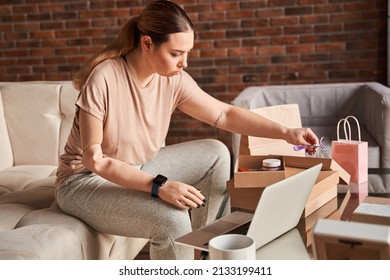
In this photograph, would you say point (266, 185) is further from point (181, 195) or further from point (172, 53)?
point (172, 53)

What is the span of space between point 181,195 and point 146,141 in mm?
389

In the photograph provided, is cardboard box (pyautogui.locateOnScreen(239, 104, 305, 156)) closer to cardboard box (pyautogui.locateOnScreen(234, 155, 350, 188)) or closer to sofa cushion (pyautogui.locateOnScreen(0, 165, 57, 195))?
cardboard box (pyautogui.locateOnScreen(234, 155, 350, 188))

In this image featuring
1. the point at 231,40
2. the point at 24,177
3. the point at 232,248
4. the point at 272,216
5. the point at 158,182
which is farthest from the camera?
the point at 231,40

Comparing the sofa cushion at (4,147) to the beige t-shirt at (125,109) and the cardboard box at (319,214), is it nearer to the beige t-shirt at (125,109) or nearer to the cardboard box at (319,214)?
the beige t-shirt at (125,109)

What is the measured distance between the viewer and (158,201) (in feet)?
5.02

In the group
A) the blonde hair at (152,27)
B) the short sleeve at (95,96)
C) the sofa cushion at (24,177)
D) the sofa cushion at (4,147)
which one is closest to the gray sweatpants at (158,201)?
the short sleeve at (95,96)

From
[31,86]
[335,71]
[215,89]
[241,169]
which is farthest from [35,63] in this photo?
[241,169]

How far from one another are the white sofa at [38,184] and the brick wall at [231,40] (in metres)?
1.68

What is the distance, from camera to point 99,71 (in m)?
1.65

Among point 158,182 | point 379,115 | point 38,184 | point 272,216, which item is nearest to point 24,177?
point 38,184

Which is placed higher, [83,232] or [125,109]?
[125,109]

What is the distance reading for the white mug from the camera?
100cm

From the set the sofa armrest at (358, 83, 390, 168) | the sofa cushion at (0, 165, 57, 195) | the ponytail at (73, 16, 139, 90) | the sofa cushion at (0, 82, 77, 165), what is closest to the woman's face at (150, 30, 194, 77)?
the ponytail at (73, 16, 139, 90)
